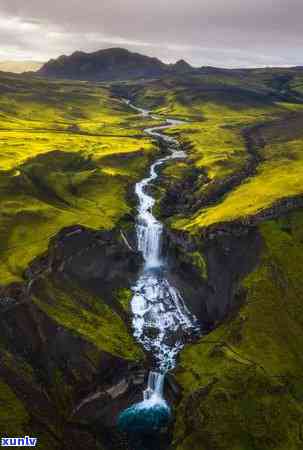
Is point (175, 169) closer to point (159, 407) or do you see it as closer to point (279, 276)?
point (279, 276)

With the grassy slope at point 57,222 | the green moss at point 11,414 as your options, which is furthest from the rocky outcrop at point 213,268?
the green moss at point 11,414

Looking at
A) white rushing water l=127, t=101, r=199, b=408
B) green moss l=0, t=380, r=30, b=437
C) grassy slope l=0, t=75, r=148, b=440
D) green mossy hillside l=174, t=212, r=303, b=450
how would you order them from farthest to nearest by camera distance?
white rushing water l=127, t=101, r=199, b=408, grassy slope l=0, t=75, r=148, b=440, green mossy hillside l=174, t=212, r=303, b=450, green moss l=0, t=380, r=30, b=437

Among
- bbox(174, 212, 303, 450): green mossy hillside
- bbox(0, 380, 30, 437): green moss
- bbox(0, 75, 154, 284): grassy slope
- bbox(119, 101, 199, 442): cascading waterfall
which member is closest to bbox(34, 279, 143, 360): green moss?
bbox(119, 101, 199, 442): cascading waterfall

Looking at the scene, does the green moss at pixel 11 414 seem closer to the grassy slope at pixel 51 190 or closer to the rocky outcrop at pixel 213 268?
the grassy slope at pixel 51 190

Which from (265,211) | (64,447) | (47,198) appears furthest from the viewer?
(47,198)

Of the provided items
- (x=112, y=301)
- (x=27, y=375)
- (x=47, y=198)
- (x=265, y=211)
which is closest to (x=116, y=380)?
(x=27, y=375)

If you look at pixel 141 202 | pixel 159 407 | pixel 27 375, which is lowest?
pixel 159 407

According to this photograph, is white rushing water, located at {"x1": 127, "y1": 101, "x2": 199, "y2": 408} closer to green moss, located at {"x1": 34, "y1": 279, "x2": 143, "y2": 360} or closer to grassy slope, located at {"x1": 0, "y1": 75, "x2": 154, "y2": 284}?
green moss, located at {"x1": 34, "y1": 279, "x2": 143, "y2": 360}
